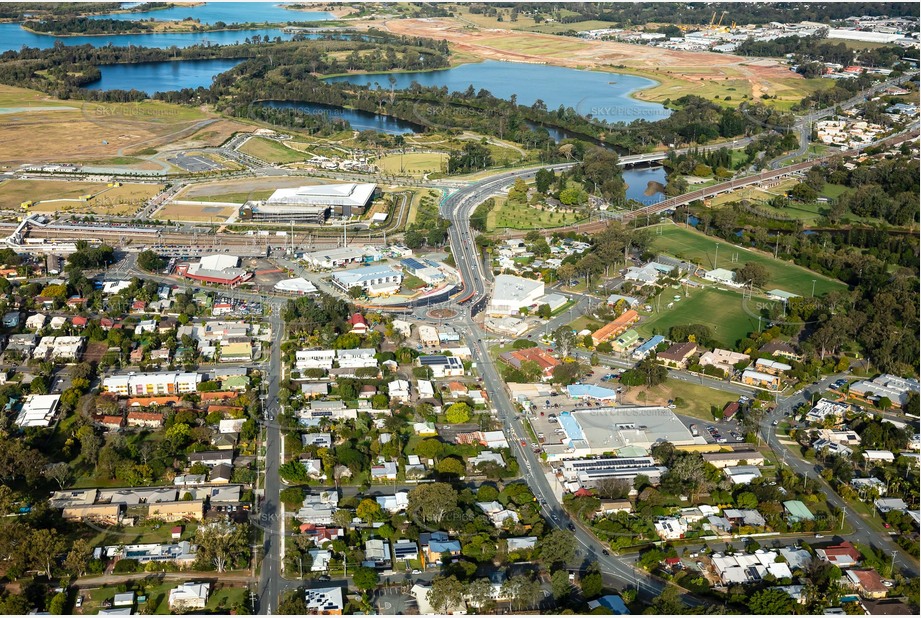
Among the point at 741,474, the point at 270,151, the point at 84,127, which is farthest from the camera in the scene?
the point at 84,127

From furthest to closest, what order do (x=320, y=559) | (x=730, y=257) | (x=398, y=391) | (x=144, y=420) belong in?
1. (x=730, y=257)
2. (x=398, y=391)
3. (x=144, y=420)
4. (x=320, y=559)

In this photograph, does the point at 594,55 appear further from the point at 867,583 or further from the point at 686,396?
the point at 867,583

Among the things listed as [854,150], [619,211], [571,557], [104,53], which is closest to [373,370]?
[571,557]

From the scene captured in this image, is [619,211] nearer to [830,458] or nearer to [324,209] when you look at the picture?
[324,209]

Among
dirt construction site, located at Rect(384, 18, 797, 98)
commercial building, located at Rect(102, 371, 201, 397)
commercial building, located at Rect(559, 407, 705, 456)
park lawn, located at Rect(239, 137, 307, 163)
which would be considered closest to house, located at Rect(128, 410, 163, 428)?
commercial building, located at Rect(102, 371, 201, 397)

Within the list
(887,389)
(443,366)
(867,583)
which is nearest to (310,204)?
(443,366)

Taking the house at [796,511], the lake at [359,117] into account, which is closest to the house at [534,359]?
the house at [796,511]
